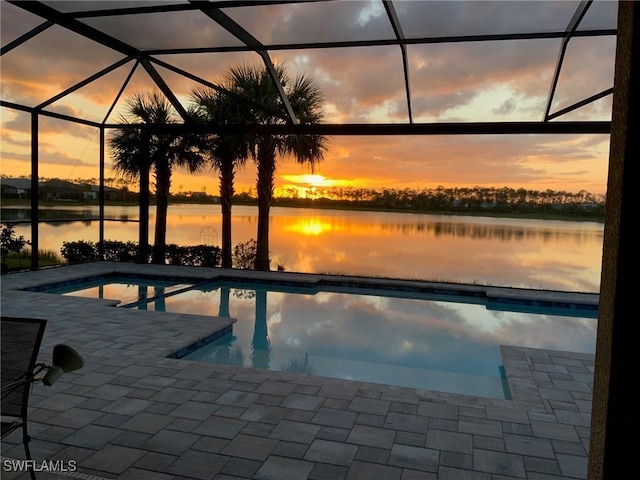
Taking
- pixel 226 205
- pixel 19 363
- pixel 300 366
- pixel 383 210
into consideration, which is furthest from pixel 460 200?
pixel 19 363

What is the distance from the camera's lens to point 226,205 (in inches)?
453

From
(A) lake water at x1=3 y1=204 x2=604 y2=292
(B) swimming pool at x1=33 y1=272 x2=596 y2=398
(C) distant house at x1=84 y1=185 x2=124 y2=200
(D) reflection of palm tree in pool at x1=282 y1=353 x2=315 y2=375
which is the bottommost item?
(D) reflection of palm tree in pool at x1=282 y1=353 x2=315 y2=375

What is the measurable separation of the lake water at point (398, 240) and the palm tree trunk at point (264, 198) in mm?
405

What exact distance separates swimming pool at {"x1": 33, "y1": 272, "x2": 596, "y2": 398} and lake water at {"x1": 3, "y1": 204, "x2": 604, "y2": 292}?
136cm

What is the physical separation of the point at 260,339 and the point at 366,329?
1.59m

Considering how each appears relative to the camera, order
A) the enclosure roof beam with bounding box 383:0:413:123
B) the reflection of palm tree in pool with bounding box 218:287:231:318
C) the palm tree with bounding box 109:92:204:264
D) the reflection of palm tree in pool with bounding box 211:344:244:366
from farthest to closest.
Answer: the palm tree with bounding box 109:92:204:264
the reflection of palm tree in pool with bounding box 218:287:231:318
the reflection of palm tree in pool with bounding box 211:344:244:366
the enclosure roof beam with bounding box 383:0:413:123

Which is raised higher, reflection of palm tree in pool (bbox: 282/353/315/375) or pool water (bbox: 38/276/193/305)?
pool water (bbox: 38/276/193/305)

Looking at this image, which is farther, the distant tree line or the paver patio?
the distant tree line

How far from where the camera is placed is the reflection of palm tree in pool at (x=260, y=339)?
217 inches

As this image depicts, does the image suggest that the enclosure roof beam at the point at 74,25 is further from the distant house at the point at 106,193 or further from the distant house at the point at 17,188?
the distant house at the point at 106,193

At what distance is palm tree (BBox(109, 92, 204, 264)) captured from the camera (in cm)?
1078

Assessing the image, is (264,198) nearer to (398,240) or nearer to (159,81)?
(159,81)

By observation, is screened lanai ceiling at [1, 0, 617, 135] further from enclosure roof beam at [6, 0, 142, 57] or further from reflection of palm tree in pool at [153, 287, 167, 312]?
reflection of palm tree in pool at [153, 287, 167, 312]

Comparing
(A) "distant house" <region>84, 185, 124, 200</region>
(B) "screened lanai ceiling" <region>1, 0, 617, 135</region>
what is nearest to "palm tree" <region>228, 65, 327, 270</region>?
(B) "screened lanai ceiling" <region>1, 0, 617, 135</region>
